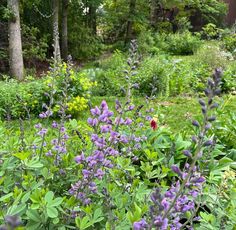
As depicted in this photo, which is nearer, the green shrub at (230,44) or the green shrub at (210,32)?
the green shrub at (230,44)

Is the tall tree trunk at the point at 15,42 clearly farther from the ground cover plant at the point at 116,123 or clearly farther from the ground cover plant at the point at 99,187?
the ground cover plant at the point at 99,187

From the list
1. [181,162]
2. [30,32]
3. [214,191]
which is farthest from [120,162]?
[30,32]

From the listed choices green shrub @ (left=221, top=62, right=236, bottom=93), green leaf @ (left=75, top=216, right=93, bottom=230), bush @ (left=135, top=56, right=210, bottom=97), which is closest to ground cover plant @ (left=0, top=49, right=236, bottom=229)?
green leaf @ (left=75, top=216, right=93, bottom=230)

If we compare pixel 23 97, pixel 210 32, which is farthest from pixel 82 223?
pixel 210 32

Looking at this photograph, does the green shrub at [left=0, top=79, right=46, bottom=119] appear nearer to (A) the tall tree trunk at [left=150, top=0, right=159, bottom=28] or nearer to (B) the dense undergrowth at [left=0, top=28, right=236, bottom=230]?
(B) the dense undergrowth at [left=0, top=28, right=236, bottom=230]

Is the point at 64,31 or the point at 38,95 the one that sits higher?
the point at 64,31

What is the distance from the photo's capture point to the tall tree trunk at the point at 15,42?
33.6 feet

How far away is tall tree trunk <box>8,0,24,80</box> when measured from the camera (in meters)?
10.2

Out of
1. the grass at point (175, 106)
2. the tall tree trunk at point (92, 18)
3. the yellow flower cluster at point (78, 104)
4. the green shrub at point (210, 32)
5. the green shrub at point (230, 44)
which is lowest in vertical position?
the grass at point (175, 106)

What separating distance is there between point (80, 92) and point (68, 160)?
5.12 metres

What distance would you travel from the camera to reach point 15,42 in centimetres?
1070

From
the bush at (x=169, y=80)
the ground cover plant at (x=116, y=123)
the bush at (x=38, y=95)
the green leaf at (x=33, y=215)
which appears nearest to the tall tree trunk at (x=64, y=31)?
the ground cover plant at (x=116, y=123)

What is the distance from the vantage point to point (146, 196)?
216 centimetres

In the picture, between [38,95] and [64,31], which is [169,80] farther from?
[64,31]
